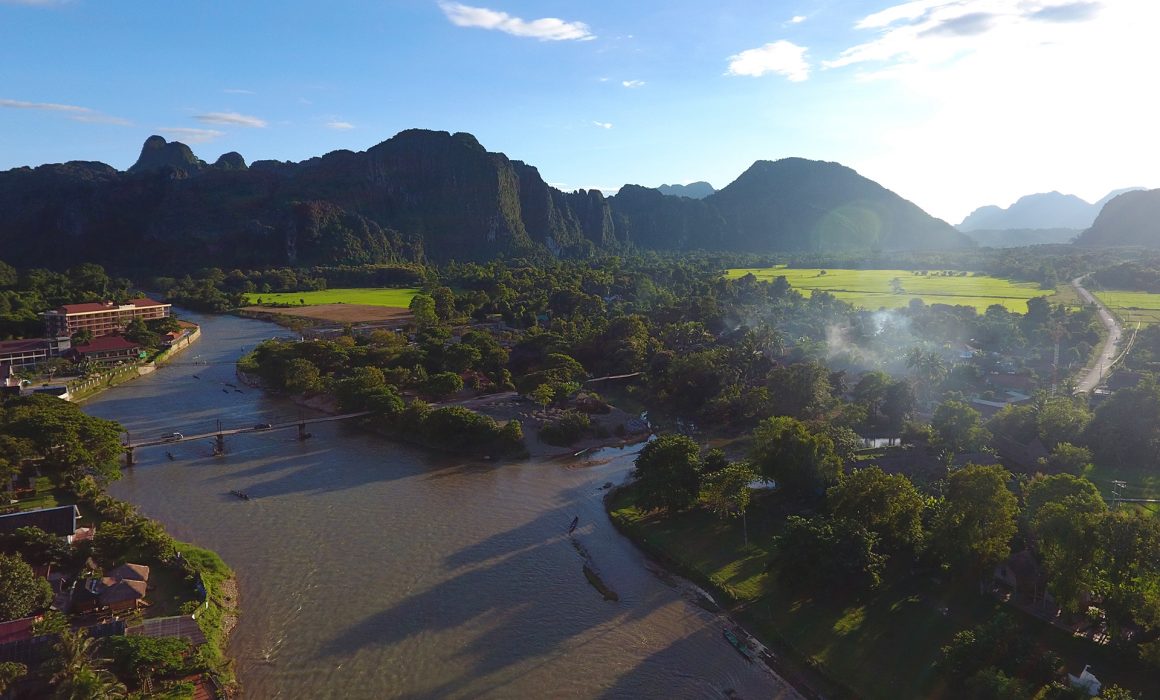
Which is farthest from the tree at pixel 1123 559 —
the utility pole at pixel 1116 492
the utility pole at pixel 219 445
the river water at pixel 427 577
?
the utility pole at pixel 219 445

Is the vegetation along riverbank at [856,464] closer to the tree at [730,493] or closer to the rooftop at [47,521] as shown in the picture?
the tree at [730,493]

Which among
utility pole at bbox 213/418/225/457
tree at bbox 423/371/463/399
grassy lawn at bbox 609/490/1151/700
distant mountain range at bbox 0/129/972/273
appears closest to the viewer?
grassy lawn at bbox 609/490/1151/700

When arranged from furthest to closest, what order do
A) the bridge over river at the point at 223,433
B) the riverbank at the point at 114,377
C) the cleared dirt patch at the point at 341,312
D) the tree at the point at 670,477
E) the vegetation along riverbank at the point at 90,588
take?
the cleared dirt patch at the point at 341,312 < the riverbank at the point at 114,377 < the bridge over river at the point at 223,433 < the tree at the point at 670,477 < the vegetation along riverbank at the point at 90,588

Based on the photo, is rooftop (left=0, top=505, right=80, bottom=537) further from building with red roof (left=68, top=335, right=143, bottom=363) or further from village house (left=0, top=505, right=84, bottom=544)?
building with red roof (left=68, top=335, right=143, bottom=363)

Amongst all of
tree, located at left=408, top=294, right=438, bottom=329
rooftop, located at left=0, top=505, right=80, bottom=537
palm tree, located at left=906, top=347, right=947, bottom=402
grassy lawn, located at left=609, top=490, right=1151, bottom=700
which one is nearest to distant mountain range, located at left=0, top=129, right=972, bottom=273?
tree, located at left=408, top=294, right=438, bottom=329

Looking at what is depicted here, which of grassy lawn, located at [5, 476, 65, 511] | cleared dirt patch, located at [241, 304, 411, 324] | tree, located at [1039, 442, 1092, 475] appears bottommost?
grassy lawn, located at [5, 476, 65, 511]

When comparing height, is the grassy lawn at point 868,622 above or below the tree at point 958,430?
below

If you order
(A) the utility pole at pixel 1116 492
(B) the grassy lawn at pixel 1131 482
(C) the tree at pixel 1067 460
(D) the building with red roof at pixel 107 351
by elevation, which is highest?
(D) the building with red roof at pixel 107 351
